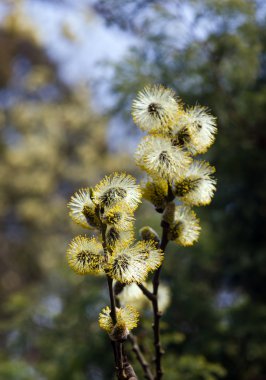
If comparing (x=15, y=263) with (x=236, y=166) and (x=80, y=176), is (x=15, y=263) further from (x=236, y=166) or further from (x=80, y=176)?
(x=236, y=166)

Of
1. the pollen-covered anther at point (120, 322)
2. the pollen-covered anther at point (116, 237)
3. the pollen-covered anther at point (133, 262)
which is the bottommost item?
the pollen-covered anther at point (120, 322)

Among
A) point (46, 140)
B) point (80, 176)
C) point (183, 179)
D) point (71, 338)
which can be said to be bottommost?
point (183, 179)

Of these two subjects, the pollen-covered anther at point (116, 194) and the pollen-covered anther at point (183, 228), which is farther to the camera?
the pollen-covered anther at point (183, 228)

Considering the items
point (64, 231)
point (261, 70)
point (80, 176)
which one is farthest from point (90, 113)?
point (261, 70)

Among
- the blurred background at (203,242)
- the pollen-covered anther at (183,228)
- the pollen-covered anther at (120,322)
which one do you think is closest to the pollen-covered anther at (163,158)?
the pollen-covered anther at (183,228)

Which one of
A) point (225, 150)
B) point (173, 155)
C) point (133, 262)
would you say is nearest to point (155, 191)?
point (173, 155)

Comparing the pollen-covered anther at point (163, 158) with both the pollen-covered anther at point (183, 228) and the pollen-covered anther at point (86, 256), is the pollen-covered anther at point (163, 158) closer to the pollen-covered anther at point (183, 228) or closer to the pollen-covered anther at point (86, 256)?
the pollen-covered anther at point (183, 228)

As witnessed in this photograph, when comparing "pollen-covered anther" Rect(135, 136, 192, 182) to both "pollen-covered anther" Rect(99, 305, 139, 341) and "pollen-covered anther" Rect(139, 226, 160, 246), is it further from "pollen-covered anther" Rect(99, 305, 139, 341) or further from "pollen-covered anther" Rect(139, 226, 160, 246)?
"pollen-covered anther" Rect(99, 305, 139, 341)

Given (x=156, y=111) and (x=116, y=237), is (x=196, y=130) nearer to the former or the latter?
(x=156, y=111)
